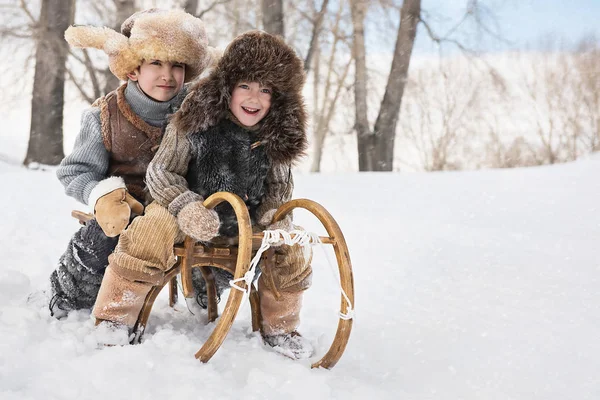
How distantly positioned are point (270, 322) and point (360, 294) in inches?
42.2

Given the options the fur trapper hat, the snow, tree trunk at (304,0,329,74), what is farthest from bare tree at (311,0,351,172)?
the fur trapper hat

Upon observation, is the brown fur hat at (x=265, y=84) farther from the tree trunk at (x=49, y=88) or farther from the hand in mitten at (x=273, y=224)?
the tree trunk at (x=49, y=88)

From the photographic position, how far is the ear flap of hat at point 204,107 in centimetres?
215

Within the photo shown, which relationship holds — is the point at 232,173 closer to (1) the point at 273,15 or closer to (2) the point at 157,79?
(2) the point at 157,79

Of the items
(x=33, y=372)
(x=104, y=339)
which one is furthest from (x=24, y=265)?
(x=33, y=372)

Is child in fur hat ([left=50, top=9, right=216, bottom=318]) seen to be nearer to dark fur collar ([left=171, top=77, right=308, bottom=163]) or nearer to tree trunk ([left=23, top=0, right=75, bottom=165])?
dark fur collar ([left=171, top=77, right=308, bottom=163])

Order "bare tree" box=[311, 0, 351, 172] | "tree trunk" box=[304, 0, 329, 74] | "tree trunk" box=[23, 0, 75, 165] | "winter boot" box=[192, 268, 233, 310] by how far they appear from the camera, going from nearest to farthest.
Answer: "winter boot" box=[192, 268, 233, 310], "tree trunk" box=[23, 0, 75, 165], "tree trunk" box=[304, 0, 329, 74], "bare tree" box=[311, 0, 351, 172]

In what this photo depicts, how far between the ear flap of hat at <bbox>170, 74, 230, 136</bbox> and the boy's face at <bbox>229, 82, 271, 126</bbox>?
4cm

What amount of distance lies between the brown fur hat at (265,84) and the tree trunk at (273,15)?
5571 mm

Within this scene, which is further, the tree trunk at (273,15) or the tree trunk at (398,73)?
the tree trunk at (398,73)

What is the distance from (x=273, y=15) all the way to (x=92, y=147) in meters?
5.70

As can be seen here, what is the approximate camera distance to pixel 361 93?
837cm

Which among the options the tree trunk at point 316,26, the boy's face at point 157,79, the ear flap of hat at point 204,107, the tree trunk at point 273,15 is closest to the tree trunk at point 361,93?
the tree trunk at point 316,26

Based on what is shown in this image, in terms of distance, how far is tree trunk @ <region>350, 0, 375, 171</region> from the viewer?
8320mm
